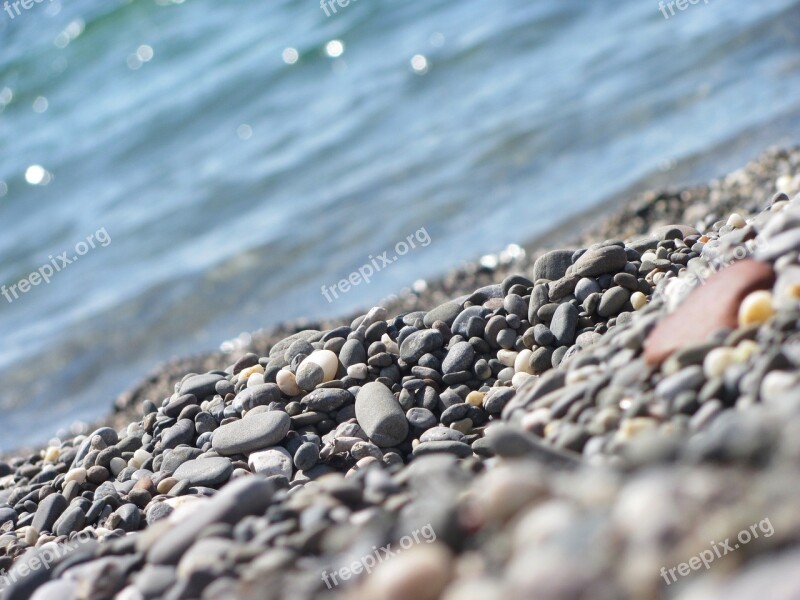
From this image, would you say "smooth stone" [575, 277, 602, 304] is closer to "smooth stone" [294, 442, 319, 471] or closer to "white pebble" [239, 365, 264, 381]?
"smooth stone" [294, 442, 319, 471]

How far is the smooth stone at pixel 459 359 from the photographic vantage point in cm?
367

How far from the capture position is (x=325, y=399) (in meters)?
3.61

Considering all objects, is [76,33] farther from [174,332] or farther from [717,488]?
[717,488]

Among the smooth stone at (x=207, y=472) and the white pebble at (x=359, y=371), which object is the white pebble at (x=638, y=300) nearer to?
the white pebble at (x=359, y=371)

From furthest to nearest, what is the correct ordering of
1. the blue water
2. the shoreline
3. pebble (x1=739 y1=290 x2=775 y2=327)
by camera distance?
the blue water → the shoreline → pebble (x1=739 y1=290 x2=775 y2=327)

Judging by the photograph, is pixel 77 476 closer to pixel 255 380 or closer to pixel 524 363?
pixel 255 380

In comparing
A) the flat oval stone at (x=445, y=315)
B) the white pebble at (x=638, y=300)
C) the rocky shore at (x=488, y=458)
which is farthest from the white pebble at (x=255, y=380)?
the white pebble at (x=638, y=300)

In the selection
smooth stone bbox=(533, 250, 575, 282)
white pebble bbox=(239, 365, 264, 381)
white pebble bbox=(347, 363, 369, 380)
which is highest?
white pebble bbox=(239, 365, 264, 381)

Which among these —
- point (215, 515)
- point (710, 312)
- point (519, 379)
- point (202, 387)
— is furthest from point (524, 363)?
point (215, 515)
